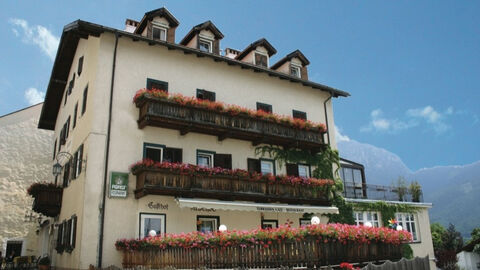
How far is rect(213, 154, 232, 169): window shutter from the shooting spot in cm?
2145

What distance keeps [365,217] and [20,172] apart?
2488 centimetres

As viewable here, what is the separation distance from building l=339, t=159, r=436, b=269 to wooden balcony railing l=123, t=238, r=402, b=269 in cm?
1198

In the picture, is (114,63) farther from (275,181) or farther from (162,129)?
(275,181)

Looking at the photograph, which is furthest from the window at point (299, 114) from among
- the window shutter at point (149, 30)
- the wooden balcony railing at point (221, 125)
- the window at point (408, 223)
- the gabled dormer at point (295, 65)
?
the window at point (408, 223)

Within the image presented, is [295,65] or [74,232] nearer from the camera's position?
[74,232]

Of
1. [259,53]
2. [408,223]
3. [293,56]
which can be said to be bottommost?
[408,223]

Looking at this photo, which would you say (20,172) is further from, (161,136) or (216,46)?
A: (216,46)

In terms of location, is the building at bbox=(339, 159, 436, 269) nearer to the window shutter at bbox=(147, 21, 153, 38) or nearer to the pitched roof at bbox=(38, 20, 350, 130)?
the pitched roof at bbox=(38, 20, 350, 130)

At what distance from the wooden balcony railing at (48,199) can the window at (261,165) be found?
10.1m

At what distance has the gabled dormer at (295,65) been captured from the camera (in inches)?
1056

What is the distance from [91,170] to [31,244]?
1732cm

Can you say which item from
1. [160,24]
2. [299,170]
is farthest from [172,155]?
[299,170]

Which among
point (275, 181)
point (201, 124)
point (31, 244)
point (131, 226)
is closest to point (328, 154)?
point (275, 181)

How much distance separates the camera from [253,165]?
2283cm
